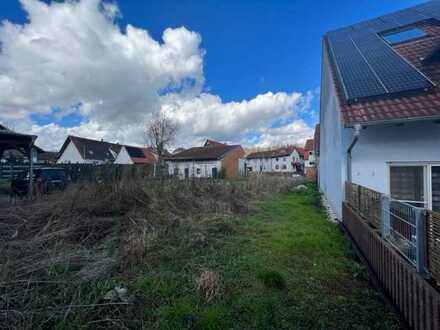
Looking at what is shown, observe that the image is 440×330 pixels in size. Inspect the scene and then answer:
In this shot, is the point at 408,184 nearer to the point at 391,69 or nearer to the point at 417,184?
the point at 417,184

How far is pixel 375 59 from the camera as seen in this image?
20.3 feet

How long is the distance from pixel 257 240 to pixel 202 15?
28.9 feet

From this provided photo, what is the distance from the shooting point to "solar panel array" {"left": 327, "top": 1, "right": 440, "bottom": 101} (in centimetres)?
491

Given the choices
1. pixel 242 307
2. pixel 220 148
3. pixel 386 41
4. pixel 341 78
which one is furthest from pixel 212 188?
pixel 220 148

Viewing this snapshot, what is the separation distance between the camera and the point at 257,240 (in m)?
4.88

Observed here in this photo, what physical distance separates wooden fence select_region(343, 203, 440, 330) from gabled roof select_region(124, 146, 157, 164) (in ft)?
114

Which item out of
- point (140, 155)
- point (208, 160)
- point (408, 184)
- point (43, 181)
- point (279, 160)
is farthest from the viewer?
point (279, 160)

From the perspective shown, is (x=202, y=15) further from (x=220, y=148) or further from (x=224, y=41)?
(x=220, y=148)

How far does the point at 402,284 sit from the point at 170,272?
2.92 metres

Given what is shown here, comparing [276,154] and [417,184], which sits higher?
[276,154]

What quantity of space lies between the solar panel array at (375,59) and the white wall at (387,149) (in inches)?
32.7

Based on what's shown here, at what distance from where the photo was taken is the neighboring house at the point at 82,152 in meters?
31.2

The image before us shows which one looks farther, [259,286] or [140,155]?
[140,155]

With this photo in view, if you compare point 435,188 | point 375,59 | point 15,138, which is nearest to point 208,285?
point 435,188
